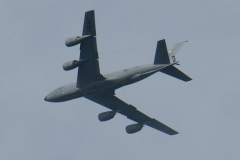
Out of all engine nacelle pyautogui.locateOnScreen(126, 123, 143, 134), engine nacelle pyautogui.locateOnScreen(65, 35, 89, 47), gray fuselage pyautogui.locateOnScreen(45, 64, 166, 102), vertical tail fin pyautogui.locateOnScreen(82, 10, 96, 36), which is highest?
vertical tail fin pyautogui.locateOnScreen(82, 10, 96, 36)

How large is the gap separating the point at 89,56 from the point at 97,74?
8.14 ft

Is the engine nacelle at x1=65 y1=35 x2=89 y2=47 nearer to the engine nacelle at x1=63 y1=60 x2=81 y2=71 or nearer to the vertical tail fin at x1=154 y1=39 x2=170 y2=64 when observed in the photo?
the engine nacelle at x1=63 y1=60 x2=81 y2=71

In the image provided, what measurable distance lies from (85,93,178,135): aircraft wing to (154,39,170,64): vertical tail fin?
34.3 ft

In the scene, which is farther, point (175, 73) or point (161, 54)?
point (175, 73)

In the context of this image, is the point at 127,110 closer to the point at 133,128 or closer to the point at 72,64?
the point at 133,128

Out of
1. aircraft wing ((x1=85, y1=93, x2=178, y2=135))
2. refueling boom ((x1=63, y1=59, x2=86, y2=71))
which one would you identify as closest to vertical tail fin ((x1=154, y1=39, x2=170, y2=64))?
refueling boom ((x1=63, y1=59, x2=86, y2=71))

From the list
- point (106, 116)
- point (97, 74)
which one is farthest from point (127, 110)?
point (97, 74)

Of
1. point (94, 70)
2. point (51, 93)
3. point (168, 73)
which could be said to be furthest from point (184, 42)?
point (51, 93)

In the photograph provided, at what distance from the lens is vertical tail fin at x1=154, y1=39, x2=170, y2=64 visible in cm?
7681

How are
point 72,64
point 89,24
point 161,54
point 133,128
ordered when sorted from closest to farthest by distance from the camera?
point 89,24 → point 161,54 → point 72,64 → point 133,128

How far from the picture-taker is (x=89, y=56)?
260ft

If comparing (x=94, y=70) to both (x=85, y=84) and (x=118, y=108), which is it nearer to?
(x=85, y=84)

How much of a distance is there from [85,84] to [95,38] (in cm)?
638

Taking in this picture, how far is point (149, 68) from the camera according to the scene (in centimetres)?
7888
